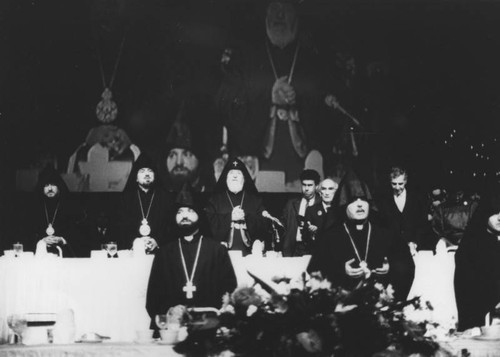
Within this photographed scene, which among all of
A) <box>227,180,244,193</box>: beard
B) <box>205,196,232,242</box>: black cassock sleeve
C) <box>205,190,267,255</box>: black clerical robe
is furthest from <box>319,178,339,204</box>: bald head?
<box>205,196,232,242</box>: black cassock sleeve

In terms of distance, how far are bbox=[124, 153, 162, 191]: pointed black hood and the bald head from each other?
127 cm

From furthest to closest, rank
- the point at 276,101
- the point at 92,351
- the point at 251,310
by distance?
the point at 276,101, the point at 92,351, the point at 251,310

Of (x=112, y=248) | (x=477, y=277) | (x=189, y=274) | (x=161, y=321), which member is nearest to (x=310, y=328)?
(x=161, y=321)

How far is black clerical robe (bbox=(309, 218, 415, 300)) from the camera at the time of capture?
7.11 m

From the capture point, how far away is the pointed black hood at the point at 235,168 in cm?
786

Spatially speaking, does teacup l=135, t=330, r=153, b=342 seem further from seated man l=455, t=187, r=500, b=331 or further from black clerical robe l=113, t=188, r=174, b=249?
seated man l=455, t=187, r=500, b=331

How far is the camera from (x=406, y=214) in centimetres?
791

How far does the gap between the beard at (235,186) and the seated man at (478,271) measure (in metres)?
1.74

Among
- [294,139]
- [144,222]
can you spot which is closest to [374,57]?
[294,139]

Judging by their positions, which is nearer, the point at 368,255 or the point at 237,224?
the point at 368,255

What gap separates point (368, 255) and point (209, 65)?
2.00 metres

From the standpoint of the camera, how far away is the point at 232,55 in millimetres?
7957

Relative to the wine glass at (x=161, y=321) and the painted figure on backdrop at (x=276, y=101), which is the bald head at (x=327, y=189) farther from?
the wine glass at (x=161, y=321)

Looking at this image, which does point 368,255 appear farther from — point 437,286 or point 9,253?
point 9,253
